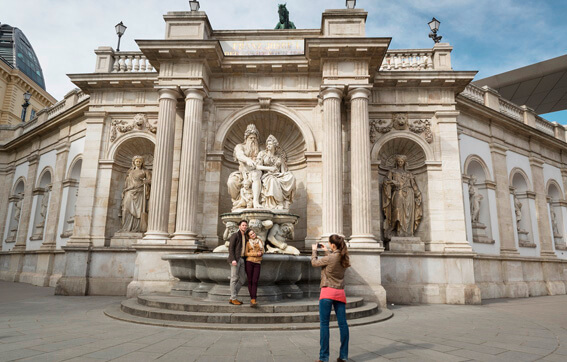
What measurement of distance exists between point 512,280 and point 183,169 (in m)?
13.8

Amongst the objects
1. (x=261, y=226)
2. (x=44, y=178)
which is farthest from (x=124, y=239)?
(x=44, y=178)

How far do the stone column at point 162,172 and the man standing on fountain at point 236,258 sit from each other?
4394 millimetres

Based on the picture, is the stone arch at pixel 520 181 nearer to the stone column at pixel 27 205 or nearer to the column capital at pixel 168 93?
the column capital at pixel 168 93

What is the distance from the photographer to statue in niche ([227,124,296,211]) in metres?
10.8

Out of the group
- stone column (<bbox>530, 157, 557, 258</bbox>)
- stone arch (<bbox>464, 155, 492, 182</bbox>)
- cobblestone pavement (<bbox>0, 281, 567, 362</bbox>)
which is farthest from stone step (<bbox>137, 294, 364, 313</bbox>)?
stone column (<bbox>530, 157, 557, 258</bbox>)

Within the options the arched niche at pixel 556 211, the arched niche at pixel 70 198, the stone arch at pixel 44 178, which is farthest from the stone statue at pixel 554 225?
the stone arch at pixel 44 178

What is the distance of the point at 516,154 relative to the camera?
17.1 m

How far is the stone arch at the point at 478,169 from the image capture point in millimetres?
15312

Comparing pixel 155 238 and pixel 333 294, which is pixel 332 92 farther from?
pixel 333 294

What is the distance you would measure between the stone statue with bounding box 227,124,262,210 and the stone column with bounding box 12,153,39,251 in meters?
14.7

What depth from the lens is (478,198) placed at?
590 inches

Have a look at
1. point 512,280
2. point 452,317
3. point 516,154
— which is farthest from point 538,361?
point 516,154

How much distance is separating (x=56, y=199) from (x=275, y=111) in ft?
37.9

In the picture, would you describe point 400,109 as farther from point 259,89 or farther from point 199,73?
point 199,73
